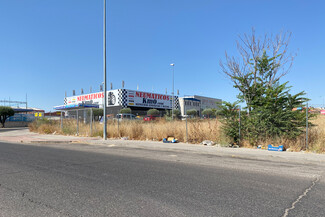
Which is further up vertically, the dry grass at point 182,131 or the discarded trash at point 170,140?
the dry grass at point 182,131

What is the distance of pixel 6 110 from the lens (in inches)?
1481

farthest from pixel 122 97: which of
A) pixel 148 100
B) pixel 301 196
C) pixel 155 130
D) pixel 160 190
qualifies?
pixel 301 196

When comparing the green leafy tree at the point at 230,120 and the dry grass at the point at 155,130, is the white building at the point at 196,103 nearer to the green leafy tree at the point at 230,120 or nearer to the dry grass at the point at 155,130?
the dry grass at the point at 155,130

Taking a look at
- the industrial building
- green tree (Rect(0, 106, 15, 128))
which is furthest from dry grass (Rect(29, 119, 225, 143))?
the industrial building

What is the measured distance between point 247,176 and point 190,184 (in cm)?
178

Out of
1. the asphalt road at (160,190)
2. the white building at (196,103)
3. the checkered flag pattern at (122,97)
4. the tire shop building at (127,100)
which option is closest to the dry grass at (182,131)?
the asphalt road at (160,190)

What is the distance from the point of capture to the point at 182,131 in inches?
607

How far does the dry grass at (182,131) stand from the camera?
10992 millimetres

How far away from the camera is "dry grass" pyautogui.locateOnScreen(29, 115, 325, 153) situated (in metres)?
11.0

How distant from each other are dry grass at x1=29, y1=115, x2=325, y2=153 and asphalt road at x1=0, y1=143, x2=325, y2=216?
3.58 metres

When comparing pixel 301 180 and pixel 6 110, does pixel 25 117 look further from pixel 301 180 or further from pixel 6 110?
pixel 301 180

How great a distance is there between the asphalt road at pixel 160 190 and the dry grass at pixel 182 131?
3.58 meters

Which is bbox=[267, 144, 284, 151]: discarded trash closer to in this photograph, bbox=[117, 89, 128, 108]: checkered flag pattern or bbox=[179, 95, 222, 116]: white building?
bbox=[117, 89, 128, 108]: checkered flag pattern

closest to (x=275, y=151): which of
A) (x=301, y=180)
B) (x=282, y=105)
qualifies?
(x=282, y=105)
